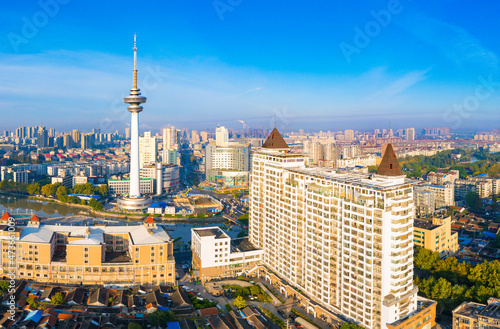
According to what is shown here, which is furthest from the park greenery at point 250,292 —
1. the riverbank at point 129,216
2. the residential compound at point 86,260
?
the riverbank at point 129,216

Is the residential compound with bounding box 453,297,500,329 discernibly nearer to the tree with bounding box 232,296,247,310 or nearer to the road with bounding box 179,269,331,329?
the road with bounding box 179,269,331,329

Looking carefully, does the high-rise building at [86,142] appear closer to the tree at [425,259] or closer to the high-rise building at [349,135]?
the high-rise building at [349,135]

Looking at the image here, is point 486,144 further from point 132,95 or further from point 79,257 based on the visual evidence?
point 79,257

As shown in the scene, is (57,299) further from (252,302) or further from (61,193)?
(61,193)

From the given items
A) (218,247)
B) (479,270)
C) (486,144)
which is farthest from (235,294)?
(486,144)

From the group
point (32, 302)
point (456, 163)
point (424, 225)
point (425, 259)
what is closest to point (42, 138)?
point (32, 302)

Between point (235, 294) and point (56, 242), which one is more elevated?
point (56, 242)
